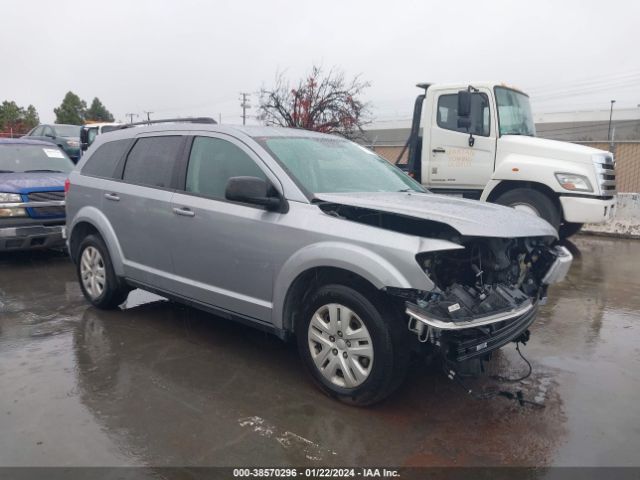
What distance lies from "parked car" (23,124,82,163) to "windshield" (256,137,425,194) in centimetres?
1643

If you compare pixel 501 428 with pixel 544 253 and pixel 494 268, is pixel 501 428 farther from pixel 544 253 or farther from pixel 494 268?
pixel 544 253

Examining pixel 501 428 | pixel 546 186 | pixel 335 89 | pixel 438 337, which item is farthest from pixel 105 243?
pixel 335 89

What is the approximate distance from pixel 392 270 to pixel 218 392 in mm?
1527

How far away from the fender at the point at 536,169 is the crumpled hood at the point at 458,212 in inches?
173

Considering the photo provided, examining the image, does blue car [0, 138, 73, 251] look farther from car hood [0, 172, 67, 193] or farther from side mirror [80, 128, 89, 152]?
side mirror [80, 128, 89, 152]

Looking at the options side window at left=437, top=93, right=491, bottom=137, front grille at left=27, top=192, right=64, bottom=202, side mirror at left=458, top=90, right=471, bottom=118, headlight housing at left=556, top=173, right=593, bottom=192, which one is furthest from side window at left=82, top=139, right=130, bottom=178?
headlight housing at left=556, top=173, right=593, bottom=192

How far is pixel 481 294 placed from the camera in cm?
356

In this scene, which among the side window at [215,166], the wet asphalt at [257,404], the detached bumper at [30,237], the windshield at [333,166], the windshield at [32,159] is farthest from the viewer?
the windshield at [32,159]

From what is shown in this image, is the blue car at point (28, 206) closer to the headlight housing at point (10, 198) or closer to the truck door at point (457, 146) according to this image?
the headlight housing at point (10, 198)

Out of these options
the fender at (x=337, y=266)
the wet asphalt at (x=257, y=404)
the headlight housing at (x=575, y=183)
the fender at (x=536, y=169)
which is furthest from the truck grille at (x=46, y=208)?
the headlight housing at (x=575, y=183)

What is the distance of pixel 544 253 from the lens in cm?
420

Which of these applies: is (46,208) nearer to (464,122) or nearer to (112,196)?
(112,196)

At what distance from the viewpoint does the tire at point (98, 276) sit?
550 centimetres

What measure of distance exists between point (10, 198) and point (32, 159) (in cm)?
165
